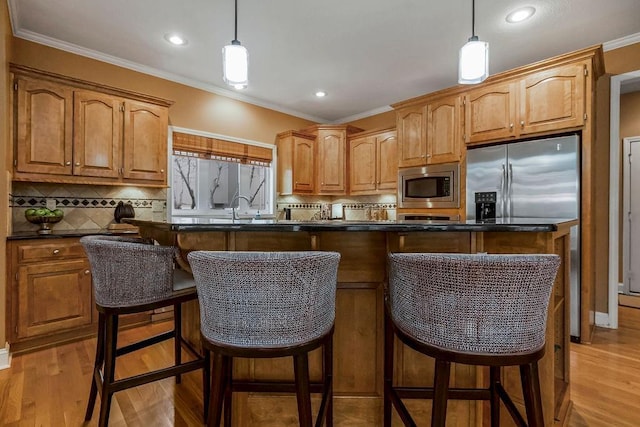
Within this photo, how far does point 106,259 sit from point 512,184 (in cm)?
312

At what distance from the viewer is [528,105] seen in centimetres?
285

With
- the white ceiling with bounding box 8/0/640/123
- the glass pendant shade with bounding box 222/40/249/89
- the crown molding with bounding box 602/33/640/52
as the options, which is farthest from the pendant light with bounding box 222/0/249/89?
the crown molding with bounding box 602/33/640/52

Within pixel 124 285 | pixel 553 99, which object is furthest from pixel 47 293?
pixel 553 99

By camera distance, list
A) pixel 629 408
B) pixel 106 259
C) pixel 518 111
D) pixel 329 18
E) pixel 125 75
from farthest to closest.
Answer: pixel 125 75 → pixel 518 111 → pixel 329 18 → pixel 629 408 → pixel 106 259

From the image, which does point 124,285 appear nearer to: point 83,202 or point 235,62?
point 235,62

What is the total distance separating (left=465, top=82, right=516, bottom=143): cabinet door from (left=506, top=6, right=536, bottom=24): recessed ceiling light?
0.57m

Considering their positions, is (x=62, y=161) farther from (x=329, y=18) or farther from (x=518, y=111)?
(x=518, y=111)

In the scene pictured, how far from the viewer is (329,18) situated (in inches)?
101

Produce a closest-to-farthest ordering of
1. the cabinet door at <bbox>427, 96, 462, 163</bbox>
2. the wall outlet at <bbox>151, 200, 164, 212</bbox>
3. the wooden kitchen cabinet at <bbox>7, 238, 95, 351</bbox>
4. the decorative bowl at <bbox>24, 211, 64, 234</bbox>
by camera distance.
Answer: the wooden kitchen cabinet at <bbox>7, 238, 95, 351</bbox>, the decorative bowl at <bbox>24, 211, 64, 234</bbox>, the cabinet door at <bbox>427, 96, 462, 163</bbox>, the wall outlet at <bbox>151, 200, 164, 212</bbox>

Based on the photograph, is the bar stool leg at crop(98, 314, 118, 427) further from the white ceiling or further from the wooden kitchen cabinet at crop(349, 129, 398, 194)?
the wooden kitchen cabinet at crop(349, 129, 398, 194)

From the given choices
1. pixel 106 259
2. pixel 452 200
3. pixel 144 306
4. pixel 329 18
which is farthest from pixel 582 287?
pixel 106 259

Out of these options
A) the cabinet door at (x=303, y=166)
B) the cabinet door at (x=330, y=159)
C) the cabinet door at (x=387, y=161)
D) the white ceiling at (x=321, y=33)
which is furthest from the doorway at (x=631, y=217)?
the cabinet door at (x=303, y=166)

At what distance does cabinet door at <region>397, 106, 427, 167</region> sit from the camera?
3.60m

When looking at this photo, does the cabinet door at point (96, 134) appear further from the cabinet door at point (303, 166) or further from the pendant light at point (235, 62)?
the cabinet door at point (303, 166)
